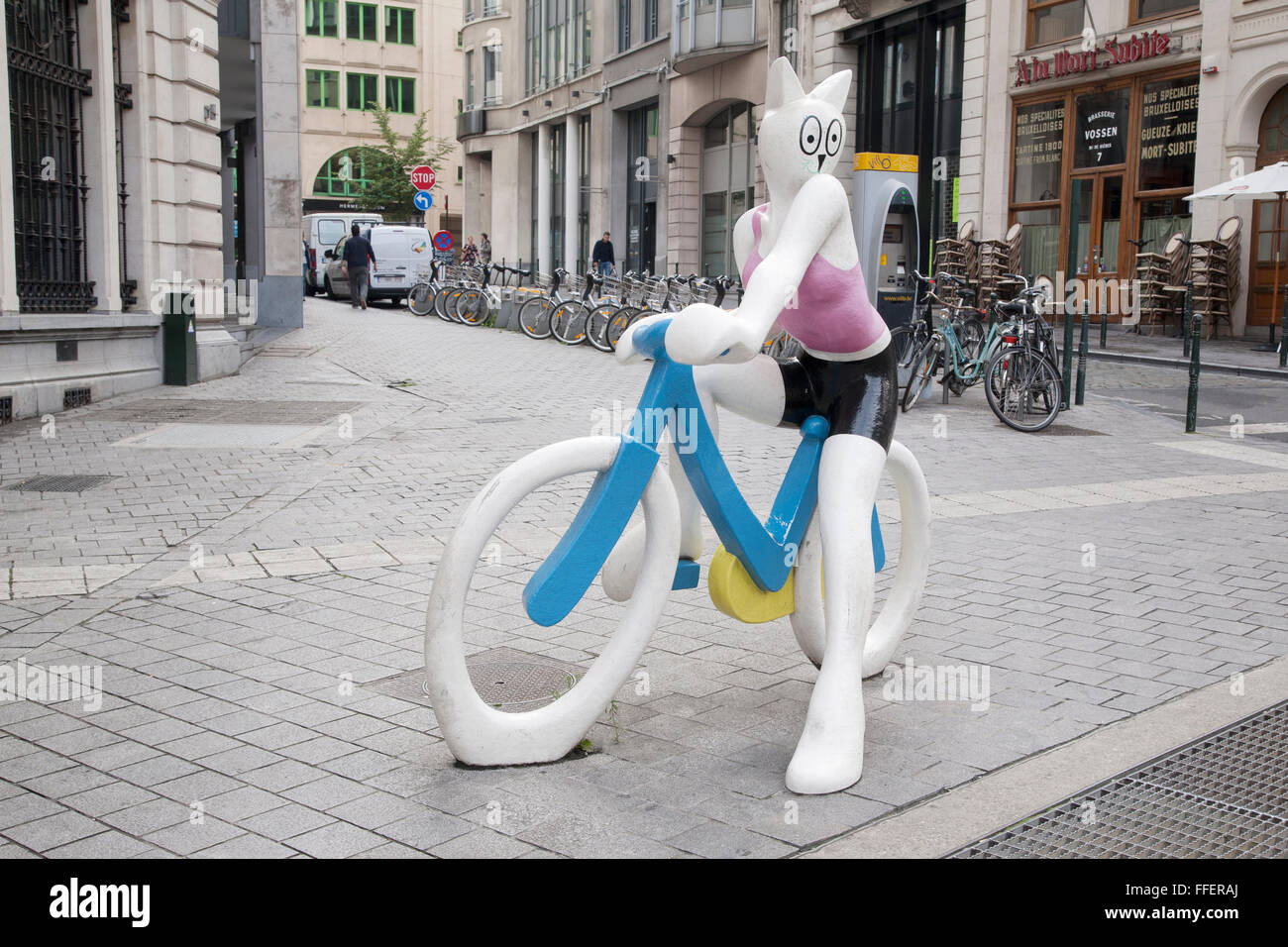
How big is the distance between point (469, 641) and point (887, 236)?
37.8ft

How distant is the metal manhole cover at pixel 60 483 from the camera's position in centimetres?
805

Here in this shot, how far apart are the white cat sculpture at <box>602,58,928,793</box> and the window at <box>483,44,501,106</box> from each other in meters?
52.9

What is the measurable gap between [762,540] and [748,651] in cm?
117

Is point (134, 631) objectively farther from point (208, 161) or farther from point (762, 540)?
point (208, 161)

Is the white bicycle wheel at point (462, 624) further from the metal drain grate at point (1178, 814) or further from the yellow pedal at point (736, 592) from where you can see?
the metal drain grate at point (1178, 814)

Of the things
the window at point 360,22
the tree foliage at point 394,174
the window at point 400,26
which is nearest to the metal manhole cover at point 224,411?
the tree foliage at point 394,174

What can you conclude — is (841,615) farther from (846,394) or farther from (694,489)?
(846,394)

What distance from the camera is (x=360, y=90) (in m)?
66.7

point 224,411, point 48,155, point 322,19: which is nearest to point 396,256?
point 48,155

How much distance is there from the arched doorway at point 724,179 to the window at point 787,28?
2.21 meters

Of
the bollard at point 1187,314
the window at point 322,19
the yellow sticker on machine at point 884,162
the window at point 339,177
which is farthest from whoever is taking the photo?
the window at point 339,177

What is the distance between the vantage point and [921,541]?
4.66 m

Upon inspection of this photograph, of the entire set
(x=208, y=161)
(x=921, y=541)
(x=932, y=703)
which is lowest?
(x=932, y=703)
